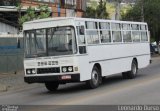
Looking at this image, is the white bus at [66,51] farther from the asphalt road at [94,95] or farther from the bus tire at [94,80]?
the asphalt road at [94,95]

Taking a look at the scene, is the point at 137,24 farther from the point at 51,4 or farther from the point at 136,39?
the point at 51,4

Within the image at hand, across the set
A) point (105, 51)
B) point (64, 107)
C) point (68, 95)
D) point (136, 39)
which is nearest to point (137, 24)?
point (136, 39)

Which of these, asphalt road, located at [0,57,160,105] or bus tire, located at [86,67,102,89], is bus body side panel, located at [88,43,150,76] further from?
asphalt road, located at [0,57,160,105]

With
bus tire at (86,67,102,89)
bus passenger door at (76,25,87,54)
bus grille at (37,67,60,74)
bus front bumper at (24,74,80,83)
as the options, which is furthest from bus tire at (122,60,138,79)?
bus grille at (37,67,60,74)

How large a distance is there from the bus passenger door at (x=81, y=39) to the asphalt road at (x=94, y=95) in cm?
144

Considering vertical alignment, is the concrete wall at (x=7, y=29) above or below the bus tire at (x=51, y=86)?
above

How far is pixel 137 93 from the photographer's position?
53.7 feet

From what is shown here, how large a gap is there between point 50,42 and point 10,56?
1156 centimetres

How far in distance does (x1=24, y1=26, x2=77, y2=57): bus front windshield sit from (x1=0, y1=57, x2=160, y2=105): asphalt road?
1.46 meters

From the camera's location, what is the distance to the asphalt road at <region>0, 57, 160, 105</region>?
14.7 m

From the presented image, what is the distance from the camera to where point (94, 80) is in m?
19.0

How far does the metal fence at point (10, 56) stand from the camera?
28892 mm

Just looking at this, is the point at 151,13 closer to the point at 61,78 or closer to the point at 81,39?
the point at 81,39

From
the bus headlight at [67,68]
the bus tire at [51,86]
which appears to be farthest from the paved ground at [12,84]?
the bus headlight at [67,68]
